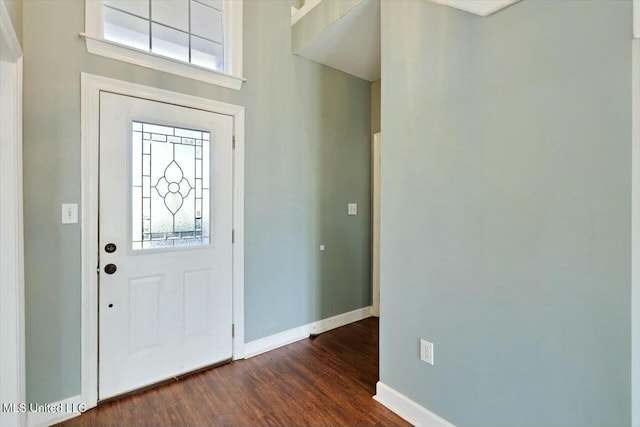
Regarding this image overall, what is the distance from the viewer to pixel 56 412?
182cm

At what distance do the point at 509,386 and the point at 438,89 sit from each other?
1.52 m

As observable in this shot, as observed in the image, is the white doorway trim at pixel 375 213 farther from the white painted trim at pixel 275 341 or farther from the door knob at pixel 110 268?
the door knob at pixel 110 268

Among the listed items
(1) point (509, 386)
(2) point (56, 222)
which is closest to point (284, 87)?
(2) point (56, 222)

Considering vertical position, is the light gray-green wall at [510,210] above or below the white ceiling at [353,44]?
below

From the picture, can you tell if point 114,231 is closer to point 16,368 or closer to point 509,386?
point 16,368

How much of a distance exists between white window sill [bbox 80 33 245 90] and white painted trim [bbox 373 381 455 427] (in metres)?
2.46

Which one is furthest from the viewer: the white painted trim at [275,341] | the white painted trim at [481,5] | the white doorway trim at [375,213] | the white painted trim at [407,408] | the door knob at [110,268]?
the white doorway trim at [375,213]

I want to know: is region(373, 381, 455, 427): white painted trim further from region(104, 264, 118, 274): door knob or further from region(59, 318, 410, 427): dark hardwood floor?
region(104, 264, 118, 274): door knob

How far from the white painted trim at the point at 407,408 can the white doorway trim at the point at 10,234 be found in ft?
6.48

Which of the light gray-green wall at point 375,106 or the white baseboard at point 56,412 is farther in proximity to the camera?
the light gray-green wall at point 375,106

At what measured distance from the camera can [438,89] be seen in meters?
1.72

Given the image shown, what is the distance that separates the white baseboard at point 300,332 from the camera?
2.66 m
